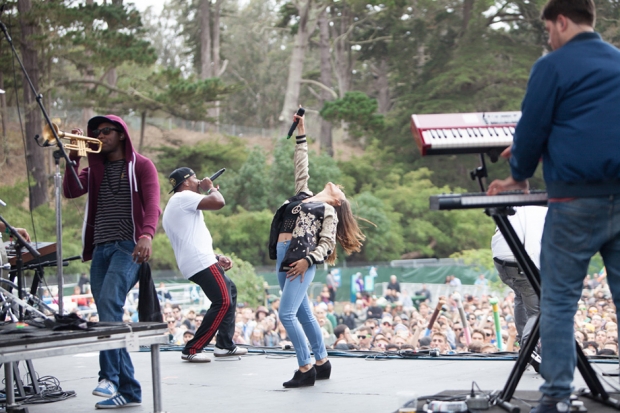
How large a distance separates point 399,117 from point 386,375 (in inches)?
1407

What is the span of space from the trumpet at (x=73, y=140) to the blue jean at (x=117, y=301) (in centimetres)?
58

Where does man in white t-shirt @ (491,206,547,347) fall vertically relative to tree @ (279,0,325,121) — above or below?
below

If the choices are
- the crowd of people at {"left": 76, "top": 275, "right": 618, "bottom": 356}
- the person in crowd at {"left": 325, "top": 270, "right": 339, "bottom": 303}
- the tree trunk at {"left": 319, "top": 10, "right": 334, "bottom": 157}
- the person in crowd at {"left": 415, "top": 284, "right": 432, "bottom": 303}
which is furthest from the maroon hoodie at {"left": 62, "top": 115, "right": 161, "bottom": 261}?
the tree trunk at {"left": 319, "top": 10, "right": 334, "bottom": 157}

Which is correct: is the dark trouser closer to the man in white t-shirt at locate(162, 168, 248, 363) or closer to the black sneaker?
the man in white t-shirt at locate(162, 168, 248, 363)

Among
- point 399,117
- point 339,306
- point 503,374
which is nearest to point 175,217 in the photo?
point 503,374

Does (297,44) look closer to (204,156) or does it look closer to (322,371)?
(204,156)

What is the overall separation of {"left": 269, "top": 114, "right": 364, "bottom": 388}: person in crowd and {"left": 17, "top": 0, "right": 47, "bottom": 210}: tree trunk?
19.4 meters

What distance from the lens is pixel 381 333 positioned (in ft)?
33.7

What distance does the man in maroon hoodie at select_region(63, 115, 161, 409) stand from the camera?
4578mm

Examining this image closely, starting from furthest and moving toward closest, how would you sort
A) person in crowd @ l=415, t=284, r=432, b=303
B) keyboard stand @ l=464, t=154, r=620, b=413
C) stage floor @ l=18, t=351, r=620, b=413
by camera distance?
person in crowd @ l=415, t=284, r=432, b=303, stage floor @ l=18, t=351, r=620, b=413, keyboard stand @ l=464, t=154, r=620, b=413

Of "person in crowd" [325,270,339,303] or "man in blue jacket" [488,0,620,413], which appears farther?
"person in crowd" [325,270,339,303]

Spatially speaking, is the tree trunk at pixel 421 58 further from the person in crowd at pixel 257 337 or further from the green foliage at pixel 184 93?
the person in crowd at pixel 257 337

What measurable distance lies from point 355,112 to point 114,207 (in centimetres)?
3210

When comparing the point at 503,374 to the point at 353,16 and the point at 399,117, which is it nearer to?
the point at 399,117
